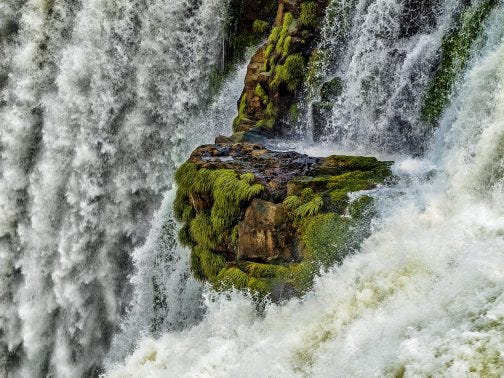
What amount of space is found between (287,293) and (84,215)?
26.8 ft

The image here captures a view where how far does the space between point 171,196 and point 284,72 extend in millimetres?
3750

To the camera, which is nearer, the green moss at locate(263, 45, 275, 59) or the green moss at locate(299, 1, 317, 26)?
the green moss at locate(299, 1, 317, 26)

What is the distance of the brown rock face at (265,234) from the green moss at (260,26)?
776cm

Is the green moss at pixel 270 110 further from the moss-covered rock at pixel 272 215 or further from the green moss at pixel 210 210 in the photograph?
the green moss at pixel 210 210

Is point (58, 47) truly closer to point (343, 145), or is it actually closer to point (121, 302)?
point (121, 302)

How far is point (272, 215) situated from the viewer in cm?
665

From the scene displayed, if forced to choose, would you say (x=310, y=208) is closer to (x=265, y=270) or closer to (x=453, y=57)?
(x=265, y=270)

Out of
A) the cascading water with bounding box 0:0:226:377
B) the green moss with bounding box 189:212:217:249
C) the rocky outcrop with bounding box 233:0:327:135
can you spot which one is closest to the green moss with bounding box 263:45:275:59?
the rocky outcrop with bounding box 233:0:327:135

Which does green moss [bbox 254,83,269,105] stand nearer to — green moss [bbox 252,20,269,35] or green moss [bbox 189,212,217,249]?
green moss [bbox 252,20,269,35]

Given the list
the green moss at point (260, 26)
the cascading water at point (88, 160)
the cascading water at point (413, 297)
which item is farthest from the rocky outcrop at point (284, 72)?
the cascading water at point (413, 297)

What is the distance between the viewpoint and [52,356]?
13.0 m

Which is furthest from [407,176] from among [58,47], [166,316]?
Answer: [58,47]

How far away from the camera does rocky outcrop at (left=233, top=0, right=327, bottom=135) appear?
10992mm

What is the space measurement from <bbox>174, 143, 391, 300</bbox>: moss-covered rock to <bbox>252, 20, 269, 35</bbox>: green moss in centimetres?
597
